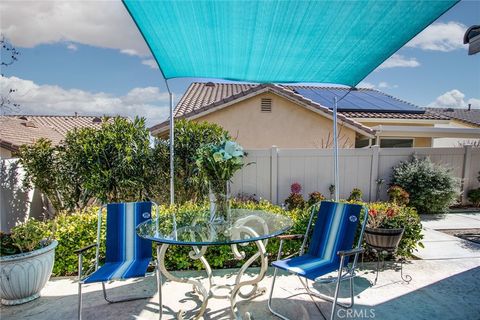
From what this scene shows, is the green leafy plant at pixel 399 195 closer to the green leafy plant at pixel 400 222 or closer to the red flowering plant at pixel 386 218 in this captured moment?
the green leafy plant at pixel 400 222

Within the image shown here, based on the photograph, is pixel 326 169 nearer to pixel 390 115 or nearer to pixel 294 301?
pixel 294 301

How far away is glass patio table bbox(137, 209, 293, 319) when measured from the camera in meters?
2.71

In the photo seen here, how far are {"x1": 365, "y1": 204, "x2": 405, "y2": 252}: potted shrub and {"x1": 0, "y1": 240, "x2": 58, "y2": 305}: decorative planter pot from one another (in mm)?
3877

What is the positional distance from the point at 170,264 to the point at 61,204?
10.0 feet

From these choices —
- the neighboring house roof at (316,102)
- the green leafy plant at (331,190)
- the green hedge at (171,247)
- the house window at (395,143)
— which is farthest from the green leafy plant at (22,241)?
the house window at (395,143)

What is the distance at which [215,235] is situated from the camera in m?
2.83

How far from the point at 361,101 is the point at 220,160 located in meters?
11.3

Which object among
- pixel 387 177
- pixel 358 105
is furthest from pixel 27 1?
pixel 358 105

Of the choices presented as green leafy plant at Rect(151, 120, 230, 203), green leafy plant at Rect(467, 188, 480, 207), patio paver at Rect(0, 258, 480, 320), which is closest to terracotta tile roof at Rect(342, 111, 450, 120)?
green leafy plant at Rect(467, 188, 480, 207)

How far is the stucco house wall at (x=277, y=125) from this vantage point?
9805 mm

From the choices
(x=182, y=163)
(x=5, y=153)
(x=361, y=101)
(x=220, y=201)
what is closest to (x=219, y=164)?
(x=220, y=201)

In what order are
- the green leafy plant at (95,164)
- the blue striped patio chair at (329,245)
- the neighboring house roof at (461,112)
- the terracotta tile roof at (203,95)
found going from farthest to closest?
the neighboring house roof at (461,112), the terracotta tile roof at (203,95), the green leafy plant at (95,164), the blue striped patio chair at (329,245)

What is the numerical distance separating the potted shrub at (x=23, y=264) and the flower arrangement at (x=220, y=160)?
6.66 feet

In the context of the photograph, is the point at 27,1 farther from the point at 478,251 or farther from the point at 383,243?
the point at 478,251
